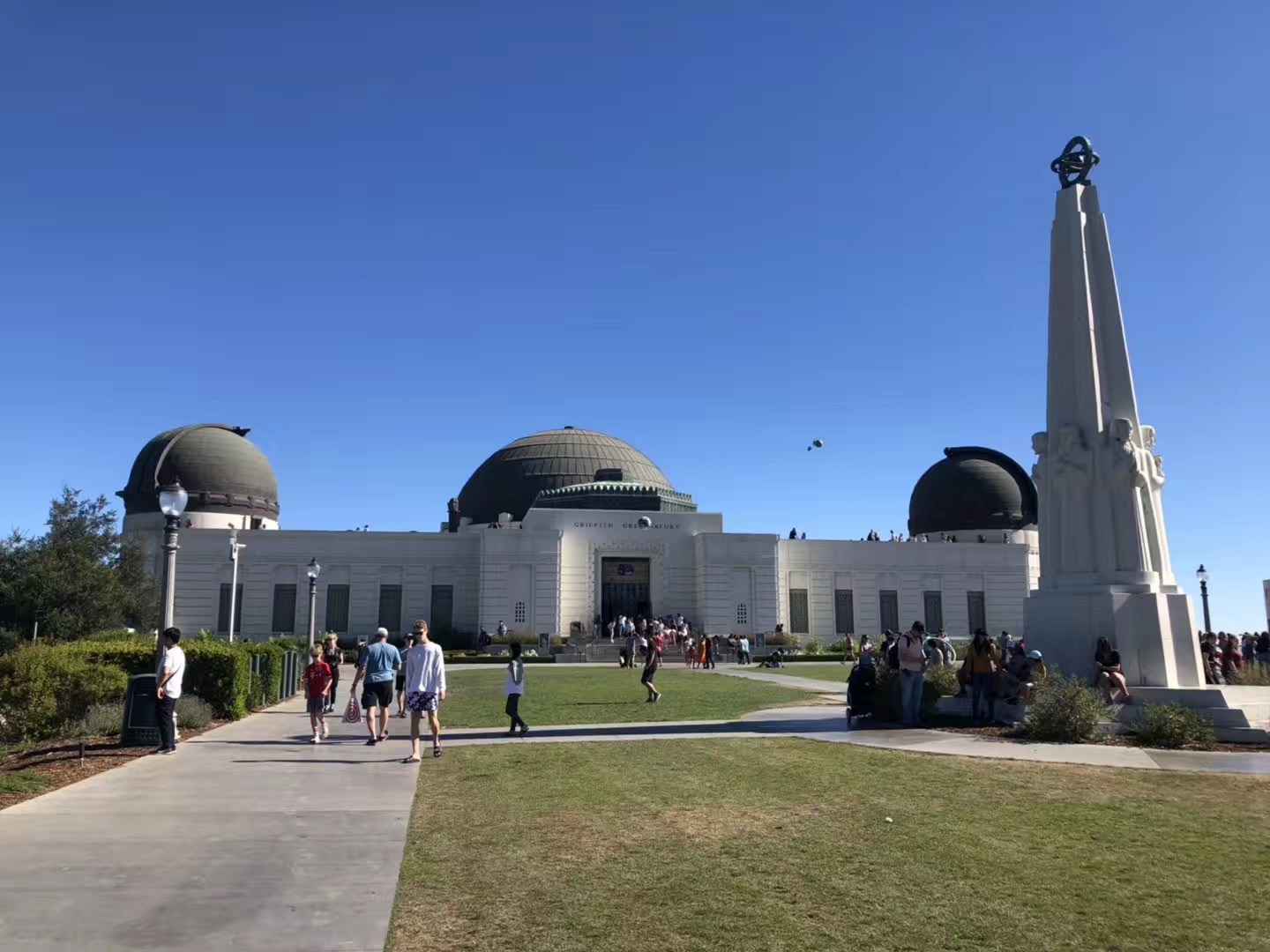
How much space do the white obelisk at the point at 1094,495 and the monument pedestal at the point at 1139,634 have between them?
2 centimetres

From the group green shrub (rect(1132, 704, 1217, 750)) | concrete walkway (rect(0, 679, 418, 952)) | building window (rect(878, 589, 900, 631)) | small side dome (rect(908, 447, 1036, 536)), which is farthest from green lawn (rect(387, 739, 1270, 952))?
small side dome (rect(908, 447, 1036, 536))

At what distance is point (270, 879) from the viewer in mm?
6305

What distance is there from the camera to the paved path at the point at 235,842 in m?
5.30

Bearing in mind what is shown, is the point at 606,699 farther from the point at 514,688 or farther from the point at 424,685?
the point at 424,685

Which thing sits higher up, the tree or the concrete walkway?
the tree

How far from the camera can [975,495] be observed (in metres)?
62.5

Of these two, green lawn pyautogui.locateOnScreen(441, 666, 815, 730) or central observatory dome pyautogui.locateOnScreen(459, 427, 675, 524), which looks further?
central observatory dome pyautogui.locateOnScreen(459, 427, 675, 524)

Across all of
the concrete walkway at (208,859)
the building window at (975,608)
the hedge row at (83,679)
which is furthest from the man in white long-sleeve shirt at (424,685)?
the building window at (975,608)

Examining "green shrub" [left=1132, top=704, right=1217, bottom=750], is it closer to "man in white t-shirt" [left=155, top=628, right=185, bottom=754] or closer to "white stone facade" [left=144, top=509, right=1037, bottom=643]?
"man in white t-shirt" [left=155, top=628, right=185, bottom=754]

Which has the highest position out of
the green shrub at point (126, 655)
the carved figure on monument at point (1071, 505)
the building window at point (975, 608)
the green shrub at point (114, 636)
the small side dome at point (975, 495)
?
the small side dome at point (975, 495)

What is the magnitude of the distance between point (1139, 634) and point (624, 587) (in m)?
40.0

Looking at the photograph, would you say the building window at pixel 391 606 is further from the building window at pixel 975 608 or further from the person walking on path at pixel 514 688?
the person walking on path at pixel 514 688

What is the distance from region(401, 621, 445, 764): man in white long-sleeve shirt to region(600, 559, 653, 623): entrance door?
40.6 meters

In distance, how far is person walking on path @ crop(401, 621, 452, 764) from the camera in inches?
479
